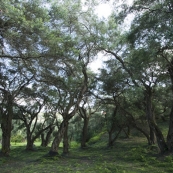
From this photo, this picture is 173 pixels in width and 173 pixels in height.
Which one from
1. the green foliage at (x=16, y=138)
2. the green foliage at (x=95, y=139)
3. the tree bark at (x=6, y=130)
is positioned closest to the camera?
the tree bark at (x=6, y=130)

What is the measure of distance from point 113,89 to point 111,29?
4621mm

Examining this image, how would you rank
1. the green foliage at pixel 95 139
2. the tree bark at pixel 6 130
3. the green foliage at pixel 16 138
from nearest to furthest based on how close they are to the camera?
the tree bark at pixel 6 130
the green foliage at pixel 95 139
the green foliage at pixel 16 138

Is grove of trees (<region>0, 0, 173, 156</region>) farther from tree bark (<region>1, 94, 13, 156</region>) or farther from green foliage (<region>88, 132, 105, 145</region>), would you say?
green foliage (<region>88, 132, 105, 145</region>)

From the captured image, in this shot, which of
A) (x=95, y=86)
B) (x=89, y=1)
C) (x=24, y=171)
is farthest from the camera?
(x=95, y=86)

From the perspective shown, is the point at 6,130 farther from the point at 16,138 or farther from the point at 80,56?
the point at 16,138

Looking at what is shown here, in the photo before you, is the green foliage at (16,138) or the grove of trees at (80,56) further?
the green foliage at (16,138)

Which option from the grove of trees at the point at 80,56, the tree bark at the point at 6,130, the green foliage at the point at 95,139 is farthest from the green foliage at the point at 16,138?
the tree bark at the point at 6,130

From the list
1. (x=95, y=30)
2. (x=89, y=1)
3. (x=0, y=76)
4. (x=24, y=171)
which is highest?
(x=89, y=1)

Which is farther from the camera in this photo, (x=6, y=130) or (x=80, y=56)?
(x=6, y=130)

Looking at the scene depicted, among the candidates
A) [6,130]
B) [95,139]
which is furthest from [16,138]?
[6,130]

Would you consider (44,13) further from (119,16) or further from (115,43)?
(115,43)

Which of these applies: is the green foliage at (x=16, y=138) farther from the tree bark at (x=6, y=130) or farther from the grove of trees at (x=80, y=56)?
the tree bark at (x=6, y=130)

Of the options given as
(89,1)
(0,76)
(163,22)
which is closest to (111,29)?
(89,1)

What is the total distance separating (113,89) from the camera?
14.9m
